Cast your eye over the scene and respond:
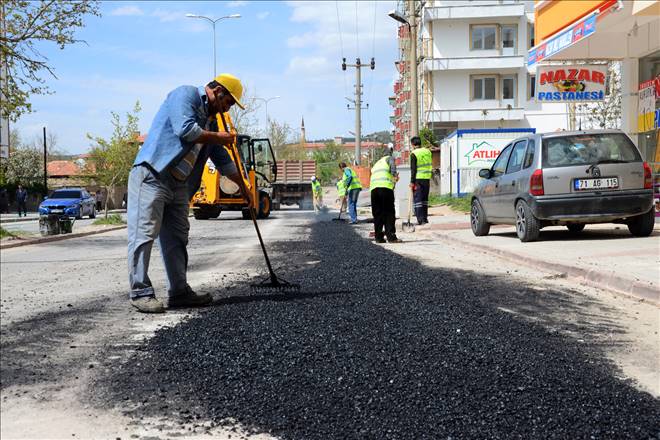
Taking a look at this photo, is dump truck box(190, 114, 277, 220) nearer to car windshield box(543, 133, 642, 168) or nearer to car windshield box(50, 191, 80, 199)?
car windshield box(50, 191, 80, 199)

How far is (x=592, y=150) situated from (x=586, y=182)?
520 mm

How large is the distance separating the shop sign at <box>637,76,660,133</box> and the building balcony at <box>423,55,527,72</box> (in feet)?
94.9

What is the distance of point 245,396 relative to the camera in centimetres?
340

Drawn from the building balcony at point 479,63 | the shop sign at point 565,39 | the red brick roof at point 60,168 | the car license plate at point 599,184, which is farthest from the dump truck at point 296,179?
the red brick roof at point 60,168

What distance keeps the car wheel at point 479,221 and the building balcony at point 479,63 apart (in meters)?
31.6

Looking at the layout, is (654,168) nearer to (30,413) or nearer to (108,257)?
(108,257)

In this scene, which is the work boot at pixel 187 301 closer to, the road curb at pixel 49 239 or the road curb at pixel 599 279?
the road curb at pixel 599 279

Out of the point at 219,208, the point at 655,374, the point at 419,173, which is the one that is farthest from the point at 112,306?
the point at 219,208

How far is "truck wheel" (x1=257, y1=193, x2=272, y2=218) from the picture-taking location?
26263 millimetres

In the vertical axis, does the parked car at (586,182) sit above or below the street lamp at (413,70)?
below

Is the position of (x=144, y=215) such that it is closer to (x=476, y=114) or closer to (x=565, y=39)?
(x=565, y=39)

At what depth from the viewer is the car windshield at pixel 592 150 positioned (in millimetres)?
10477

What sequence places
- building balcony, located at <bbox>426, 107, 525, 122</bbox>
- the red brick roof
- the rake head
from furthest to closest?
the red brick roof < building balcony, located at <bbox>426, 107, 525, 122</bbox> < the rake head

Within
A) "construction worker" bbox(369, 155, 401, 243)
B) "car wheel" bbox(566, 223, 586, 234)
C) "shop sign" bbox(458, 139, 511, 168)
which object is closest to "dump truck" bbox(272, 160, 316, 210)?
"shop sign" bbox(458, 139, 511, 168)
